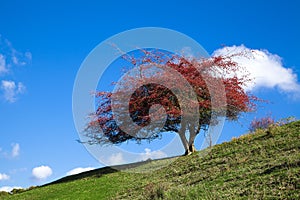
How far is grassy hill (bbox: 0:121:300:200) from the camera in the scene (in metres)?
12.7

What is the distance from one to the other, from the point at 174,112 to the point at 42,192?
1087cm

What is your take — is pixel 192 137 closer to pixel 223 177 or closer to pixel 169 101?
pixel 169 101

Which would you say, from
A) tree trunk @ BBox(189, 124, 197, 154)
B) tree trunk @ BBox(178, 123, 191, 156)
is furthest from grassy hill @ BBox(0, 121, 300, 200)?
tree trunk @ BBox(189, 124, 197, 154)

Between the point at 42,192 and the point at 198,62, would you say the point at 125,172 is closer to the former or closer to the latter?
the point at 42,192

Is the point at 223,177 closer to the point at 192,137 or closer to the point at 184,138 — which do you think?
the point at 184,138

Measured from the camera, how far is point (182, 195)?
14617 millimetres

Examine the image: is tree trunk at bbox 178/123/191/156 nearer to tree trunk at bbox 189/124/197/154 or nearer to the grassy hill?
tree trunk at bbox 189/124/197/154

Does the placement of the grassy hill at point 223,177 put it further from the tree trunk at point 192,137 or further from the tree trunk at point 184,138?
Answer: the tree trunk at point 192,137

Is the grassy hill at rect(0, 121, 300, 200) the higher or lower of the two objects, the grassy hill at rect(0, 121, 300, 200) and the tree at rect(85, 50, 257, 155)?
the lower

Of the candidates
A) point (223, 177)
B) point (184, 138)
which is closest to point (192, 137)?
point (184, 138)

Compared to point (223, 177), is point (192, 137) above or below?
above

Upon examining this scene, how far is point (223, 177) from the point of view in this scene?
51.4ft

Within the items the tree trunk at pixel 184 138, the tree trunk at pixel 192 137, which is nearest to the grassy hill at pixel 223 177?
the tree trunk at pixel 184 138

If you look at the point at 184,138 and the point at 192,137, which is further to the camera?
the point at 192,137
